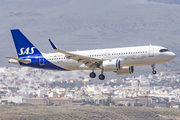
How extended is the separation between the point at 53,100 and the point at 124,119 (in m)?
50.1

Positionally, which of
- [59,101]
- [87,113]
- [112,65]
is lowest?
[87,113]

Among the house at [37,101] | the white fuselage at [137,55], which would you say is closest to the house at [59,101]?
the house at [37,101]

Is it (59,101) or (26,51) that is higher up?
(26,51)

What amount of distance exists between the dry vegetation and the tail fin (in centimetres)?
5430

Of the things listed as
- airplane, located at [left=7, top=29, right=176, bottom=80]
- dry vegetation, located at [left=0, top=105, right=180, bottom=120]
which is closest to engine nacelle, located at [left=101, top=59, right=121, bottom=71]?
airplane, located at [left=7, top=29, right=176, bottom=80]

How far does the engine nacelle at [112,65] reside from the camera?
5645cm

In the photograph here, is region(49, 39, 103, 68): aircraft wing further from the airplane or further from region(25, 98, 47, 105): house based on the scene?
region(25, 98, 47, 105): house

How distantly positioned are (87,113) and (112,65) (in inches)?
3044

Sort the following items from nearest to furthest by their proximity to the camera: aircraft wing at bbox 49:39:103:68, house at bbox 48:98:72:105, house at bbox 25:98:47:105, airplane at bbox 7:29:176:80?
aircraft wing at bbox 49:39:103:68
airplane at bbox 7:29:176:80
house at bbox 25:98:47:105
house at bbox 48:98:72:105

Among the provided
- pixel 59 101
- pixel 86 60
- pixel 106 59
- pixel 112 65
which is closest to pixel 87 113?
pixel 59 101

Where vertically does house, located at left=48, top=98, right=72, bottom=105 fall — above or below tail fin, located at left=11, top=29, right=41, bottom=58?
below

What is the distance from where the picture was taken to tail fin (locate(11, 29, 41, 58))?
6312 centimetres

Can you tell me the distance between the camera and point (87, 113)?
13188 cm

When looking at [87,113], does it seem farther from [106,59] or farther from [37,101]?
[106,59]
